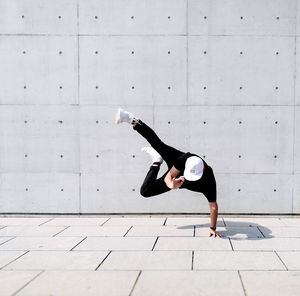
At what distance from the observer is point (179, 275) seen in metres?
4.24

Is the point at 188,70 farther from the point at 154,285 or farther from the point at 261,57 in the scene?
the point at 154,285

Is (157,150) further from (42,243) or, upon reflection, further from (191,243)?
(42,243)

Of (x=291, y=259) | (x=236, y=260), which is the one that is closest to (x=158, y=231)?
(x=236, y=260)

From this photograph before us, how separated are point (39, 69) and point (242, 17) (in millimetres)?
4413

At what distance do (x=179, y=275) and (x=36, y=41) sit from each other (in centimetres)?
591

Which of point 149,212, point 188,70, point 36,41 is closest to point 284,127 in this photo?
point 188,70

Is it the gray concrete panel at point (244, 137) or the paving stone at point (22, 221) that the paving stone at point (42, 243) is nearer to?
the paving stone at point (22, 221)

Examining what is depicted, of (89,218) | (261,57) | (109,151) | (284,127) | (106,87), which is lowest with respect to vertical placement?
(89,218)

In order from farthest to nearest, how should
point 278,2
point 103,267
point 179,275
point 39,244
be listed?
point 278,2 → point 39,244 → point 103,267 → point 179,275

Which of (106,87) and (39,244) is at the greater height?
(106,87)

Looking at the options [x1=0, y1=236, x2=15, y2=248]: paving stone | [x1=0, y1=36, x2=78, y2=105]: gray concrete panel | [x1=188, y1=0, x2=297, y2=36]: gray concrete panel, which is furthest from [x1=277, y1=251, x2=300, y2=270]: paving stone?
[x1=0, y1=36, x2=78, y2=105]: gray concrete panel

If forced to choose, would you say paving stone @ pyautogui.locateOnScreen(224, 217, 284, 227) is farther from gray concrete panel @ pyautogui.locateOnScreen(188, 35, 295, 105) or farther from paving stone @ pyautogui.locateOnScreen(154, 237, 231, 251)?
gray concrete panel @ pyautogui.locateOnScreen(188, 35, 295, 105)

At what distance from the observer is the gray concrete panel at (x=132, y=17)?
776 centimetres

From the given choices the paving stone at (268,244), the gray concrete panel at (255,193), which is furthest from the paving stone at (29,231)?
the gray concrete panel at (255,193)
